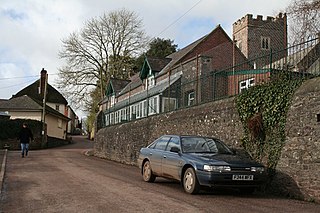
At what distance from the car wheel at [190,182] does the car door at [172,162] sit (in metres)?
0.40

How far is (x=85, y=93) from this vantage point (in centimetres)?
5297

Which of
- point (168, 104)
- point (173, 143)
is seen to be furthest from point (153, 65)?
point (173, 143)

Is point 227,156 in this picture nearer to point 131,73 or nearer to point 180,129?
point 180,129

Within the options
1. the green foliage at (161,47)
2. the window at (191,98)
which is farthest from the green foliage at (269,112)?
the green foliage at (161,47)

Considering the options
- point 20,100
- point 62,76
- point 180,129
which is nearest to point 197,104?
point 180,129

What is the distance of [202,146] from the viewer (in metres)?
12.0

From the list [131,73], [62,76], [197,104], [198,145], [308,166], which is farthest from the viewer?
[131,73]

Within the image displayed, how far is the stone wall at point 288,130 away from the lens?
33.3 feet

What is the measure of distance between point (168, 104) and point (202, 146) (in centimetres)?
917

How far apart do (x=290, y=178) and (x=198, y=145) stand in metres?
2.56

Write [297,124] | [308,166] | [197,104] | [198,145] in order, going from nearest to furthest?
[308,166] < [297,124] < [198,145] < [197,104]

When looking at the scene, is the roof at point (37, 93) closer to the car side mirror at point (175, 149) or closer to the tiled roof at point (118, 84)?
the tiled roof at point (118, 84)

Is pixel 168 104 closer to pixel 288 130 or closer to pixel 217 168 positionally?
pixel 288 130

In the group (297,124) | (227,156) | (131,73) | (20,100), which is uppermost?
(131,73)
